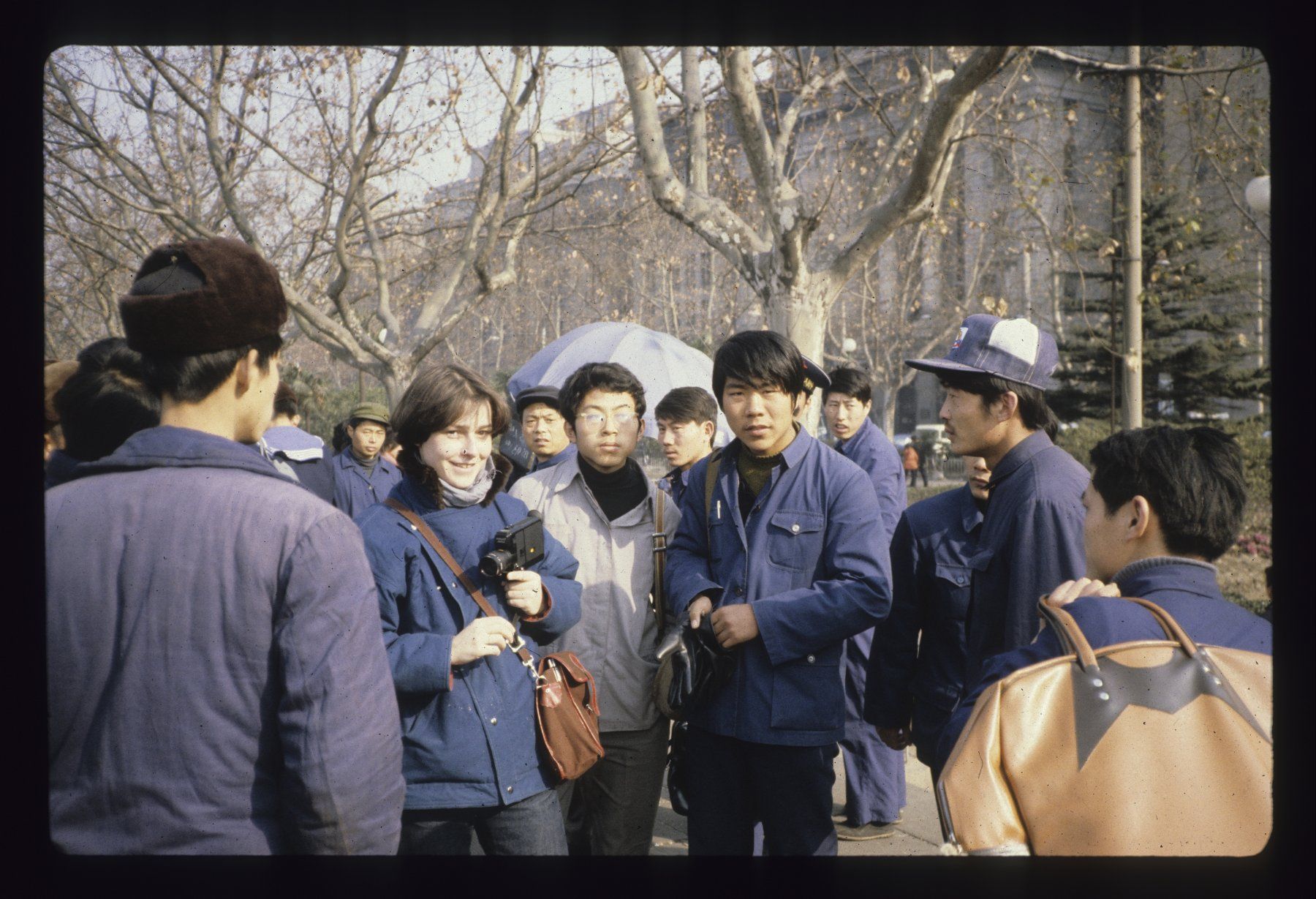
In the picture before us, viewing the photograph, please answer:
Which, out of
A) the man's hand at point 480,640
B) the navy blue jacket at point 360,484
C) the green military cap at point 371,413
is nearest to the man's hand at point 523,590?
the man's hand at point 480,640

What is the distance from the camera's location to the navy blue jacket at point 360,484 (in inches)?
249

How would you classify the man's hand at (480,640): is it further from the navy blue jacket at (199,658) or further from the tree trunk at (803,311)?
the tree trunk at (803,311)

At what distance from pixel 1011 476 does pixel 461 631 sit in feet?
4.81

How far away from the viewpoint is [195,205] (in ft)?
39.8

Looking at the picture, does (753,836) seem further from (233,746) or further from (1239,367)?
(1239,367)

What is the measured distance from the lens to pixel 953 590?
2.93m

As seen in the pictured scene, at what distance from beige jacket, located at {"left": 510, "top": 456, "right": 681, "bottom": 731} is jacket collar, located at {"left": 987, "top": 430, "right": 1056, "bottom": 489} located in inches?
39.4

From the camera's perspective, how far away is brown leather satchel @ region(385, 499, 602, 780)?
2.46 meters

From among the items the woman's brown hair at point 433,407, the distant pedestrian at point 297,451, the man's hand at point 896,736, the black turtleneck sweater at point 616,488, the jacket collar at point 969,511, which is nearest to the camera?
the woman's brown hair at point 433,407

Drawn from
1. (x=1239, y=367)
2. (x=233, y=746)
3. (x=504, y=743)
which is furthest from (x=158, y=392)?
(x=1239, y=367)

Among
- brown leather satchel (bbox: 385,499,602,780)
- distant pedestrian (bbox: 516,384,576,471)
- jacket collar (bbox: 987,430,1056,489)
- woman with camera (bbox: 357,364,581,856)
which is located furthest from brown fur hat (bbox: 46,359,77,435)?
jacket collar (bbox: 987,430,1056,489)

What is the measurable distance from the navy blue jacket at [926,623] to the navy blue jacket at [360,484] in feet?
13.3

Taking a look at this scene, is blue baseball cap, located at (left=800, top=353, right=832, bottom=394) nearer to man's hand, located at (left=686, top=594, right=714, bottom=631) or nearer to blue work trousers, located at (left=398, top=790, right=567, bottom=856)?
man's hand, located at (left=686, top=594, right=714, bottom=631)

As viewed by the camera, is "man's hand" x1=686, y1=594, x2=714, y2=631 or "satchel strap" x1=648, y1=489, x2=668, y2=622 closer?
"man's hand" x1=686, y1=594, x2=714, y2=631
